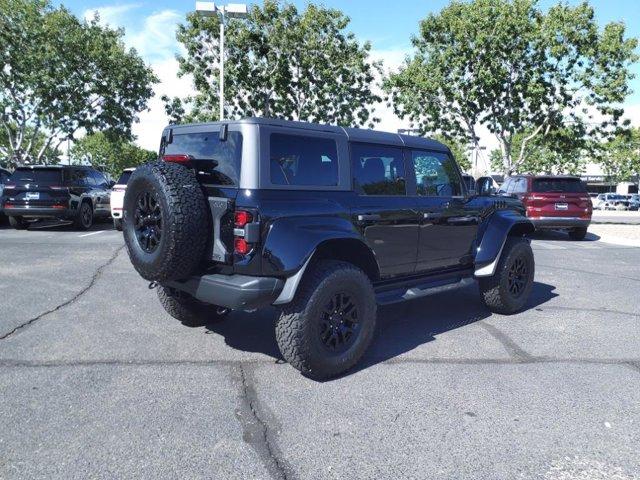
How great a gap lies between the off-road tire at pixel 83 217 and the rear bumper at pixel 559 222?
12.0m

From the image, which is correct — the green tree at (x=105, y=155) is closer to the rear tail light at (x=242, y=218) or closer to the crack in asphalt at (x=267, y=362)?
the crack in asphalt at (x=267, y=362)

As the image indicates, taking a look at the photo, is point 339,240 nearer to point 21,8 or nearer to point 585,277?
point 585,277

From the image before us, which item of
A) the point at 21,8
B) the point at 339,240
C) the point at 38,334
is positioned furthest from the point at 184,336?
the point at 21,8

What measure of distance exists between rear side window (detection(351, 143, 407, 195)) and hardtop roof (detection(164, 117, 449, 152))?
7 cm

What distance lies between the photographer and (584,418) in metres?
3.21

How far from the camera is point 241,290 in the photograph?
11.3 feet

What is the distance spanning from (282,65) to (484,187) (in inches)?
775

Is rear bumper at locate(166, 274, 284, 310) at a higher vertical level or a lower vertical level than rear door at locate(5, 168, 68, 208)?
lower

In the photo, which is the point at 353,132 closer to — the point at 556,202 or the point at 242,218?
the point at 242,218

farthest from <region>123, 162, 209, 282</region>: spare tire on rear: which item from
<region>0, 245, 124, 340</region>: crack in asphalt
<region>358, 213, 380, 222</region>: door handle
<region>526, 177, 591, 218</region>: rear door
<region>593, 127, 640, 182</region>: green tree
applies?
<region>593, 127, 640, 182</region>: green tree

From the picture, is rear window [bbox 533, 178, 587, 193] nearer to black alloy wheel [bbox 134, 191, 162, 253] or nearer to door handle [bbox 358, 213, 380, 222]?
door handle [bbox 358, 213, 380, 222]

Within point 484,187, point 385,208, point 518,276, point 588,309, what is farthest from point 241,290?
point 588,309

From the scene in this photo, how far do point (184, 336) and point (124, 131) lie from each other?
81.9 ft

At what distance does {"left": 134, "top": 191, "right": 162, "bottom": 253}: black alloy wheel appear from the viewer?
375cm
